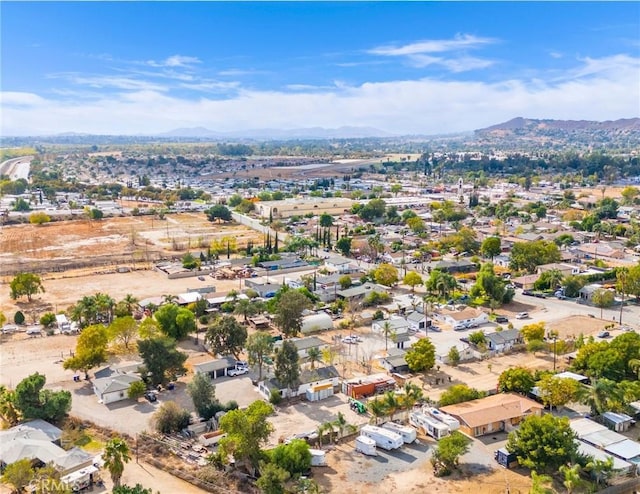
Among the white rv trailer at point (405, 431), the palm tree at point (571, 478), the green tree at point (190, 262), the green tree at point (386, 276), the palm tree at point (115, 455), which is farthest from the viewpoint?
the green tree at point (190, 262)

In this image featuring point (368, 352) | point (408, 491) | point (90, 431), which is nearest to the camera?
point (408, 491)

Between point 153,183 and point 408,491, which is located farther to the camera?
Answer: point 153,183

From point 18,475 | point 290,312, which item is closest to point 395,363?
point 290,312

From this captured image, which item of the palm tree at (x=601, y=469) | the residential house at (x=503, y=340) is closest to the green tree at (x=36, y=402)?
the palm tree at (x=601, y=469)

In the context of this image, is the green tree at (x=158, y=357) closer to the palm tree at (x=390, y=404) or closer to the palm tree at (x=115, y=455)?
the palm tree at (x=115, y=455)

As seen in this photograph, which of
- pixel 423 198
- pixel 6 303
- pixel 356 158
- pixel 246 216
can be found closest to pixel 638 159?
pixel 423 198

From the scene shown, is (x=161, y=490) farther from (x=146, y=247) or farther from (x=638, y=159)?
(x=638, y=159)
